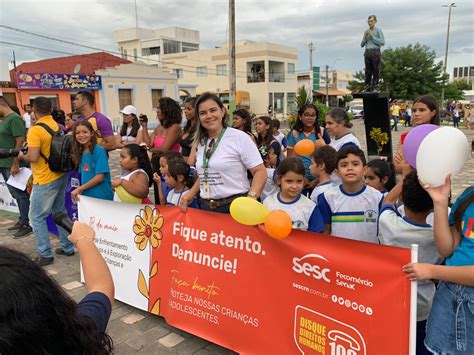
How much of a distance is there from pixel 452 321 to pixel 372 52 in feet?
22.5

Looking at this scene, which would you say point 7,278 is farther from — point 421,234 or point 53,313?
point 421,234

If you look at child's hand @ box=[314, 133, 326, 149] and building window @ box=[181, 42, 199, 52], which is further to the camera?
building window @ box=[181, 42, 199, 52]

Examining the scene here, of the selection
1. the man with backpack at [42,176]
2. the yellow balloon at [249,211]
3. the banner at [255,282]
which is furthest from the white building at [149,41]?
the yellow balloon at [249,211]

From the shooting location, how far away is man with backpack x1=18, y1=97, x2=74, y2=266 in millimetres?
4131

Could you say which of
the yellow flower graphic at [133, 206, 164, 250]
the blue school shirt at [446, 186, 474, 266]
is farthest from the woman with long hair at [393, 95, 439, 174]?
the yellow flower graphic at [133, 206, 164, 250]

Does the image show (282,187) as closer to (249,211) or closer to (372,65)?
(249,211)

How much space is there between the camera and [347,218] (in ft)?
8.44

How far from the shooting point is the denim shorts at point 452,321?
65.9 inches

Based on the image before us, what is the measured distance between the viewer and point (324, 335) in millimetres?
2143

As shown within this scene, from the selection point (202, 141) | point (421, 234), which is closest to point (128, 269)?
point (202, 141)

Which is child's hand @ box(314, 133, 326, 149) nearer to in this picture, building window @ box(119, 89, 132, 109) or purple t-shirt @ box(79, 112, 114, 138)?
purple t-shirt @ box(79, 112, 114, 138)

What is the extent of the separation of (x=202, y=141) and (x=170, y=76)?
2927 cm

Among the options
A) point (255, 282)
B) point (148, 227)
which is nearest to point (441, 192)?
point (255, 282)

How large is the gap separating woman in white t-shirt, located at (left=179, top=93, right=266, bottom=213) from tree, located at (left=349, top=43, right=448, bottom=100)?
34.9 meters
